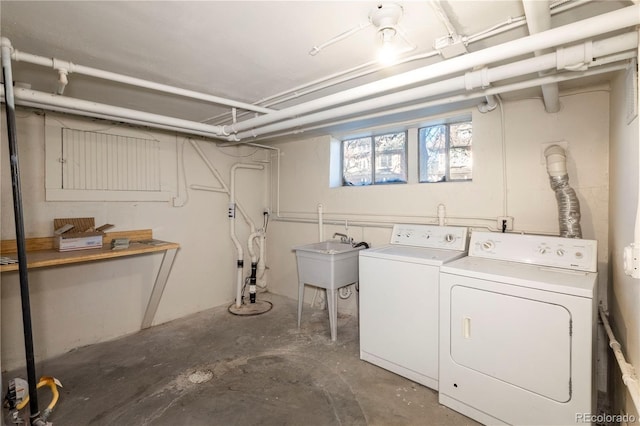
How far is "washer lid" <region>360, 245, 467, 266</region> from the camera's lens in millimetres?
2096

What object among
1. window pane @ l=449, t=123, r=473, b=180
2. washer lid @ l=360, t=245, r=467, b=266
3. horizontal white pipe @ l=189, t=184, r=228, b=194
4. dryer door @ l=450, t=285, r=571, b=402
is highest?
window pane @ l=449, t=123, r=473, b=180

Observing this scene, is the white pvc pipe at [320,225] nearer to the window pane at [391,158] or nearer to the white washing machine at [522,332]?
the window pane at [391,158]

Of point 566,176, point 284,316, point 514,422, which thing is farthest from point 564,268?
point 284,316

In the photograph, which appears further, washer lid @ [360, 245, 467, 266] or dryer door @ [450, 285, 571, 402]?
washer lid @ [360, 245, 467, 266]

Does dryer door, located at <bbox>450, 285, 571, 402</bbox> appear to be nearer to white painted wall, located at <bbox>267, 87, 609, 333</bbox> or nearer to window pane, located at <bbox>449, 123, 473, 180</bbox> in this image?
white painted wall, located at <bbox>267, 87, 609, 333</bbox>

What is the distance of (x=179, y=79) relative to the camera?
2074 mm

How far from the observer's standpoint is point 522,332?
164 cm

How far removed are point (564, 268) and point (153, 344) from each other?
3.39 meters

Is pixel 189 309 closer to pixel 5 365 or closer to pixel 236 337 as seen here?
pixel 236 337

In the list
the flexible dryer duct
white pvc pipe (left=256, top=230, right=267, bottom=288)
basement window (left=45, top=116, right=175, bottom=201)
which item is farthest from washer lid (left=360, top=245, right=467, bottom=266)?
basement window (left=45, top=116, right=175, bottom=201)

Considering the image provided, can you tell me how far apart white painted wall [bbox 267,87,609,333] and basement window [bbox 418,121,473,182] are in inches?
4.7

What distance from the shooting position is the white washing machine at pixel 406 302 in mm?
2078

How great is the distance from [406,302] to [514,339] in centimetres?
69

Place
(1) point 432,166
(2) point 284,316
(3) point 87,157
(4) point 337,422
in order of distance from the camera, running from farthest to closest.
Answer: (2) point 284,316
(1) point 432,166
(3) point 87,157
(4) point 337,422
